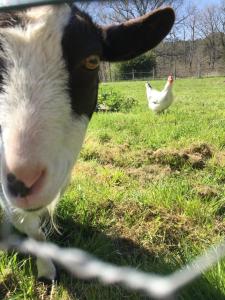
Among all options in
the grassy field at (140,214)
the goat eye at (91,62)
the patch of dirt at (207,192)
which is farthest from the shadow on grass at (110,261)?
the goat eye at (91,62)

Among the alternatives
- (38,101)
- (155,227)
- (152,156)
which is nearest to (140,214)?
(155,227)

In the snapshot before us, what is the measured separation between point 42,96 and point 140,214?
1.98m

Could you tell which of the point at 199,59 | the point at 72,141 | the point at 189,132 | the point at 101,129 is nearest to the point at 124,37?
the point at 72,141

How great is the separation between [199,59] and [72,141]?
32288mm

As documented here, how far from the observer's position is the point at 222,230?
368 centimetres

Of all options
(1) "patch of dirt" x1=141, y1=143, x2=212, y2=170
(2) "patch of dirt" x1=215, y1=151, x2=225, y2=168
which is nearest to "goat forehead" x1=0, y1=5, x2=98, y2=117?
(1) "patch of dirt" x1=141, y1=143, x2=212, y2=170

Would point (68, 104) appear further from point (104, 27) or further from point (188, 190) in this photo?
point (188, 190)

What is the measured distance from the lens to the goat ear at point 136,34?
306 cm

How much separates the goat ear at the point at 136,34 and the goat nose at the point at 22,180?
140 cm

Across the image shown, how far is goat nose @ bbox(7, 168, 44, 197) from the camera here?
188 cm

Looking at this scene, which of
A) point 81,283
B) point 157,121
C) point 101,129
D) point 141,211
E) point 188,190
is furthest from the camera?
point 157,121

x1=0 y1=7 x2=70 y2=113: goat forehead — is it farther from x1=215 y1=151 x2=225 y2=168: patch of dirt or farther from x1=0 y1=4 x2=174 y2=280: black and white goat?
x1=215 y1=151 x2=225 y2=168: patch of dirt

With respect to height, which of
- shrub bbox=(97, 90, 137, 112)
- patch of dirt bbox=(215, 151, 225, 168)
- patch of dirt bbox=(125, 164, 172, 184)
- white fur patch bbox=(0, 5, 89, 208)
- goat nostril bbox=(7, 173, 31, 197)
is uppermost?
white fur patch bbox=(0, 5, 89, 208)

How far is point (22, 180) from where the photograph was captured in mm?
1899
